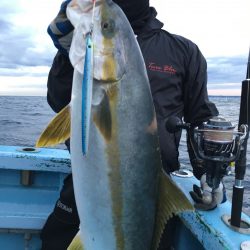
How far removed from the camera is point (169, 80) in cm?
281

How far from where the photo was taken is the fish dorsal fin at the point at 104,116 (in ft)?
5.98

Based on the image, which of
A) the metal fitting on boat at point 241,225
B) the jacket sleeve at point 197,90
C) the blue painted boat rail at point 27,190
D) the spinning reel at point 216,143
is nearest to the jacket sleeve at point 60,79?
the spinning reel at point 216,143

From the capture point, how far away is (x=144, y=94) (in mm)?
1911

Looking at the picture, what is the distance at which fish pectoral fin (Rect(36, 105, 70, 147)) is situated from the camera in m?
1.97

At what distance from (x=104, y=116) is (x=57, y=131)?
0.32m

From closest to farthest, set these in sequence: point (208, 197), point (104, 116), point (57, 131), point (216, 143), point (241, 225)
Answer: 1. point (104, 116)
2. point (57, 131)
3. point (216, 143)
4. point (241, 225)
5. point (208, 197)

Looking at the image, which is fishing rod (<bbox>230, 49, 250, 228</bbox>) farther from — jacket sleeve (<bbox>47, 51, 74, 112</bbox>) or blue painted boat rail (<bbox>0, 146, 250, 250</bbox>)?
jacket sleeve (<bbox>47, 51, 74, 112</bbox>)

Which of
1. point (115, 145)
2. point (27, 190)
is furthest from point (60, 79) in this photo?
point (27, 190)

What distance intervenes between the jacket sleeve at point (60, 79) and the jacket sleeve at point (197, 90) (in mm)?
960

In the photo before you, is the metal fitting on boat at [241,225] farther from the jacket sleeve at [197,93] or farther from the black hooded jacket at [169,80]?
the black hooded jacket at [169,80]

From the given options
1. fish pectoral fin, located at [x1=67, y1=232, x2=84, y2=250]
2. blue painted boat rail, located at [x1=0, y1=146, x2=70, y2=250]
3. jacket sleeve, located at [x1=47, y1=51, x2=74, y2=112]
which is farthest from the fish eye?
blue painted boat rail, located at [x1=0, y1=146, x2=70, y2=250]

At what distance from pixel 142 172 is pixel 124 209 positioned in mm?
215

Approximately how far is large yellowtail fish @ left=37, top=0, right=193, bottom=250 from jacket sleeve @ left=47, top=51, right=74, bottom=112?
619mm

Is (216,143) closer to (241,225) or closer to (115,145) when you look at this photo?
(241,225)
